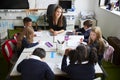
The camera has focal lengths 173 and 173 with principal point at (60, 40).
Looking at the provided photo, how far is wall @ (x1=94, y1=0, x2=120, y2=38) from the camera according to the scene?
377 cm

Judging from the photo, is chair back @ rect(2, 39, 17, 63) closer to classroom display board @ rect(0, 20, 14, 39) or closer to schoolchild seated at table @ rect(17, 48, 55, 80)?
schoolchild seated at table @ rect(17, 48, 55, 80)

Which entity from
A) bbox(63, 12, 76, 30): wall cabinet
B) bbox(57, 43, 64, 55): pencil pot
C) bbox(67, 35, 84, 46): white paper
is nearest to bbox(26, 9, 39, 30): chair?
bbox(63, 12, 76, 30): wall cabinet

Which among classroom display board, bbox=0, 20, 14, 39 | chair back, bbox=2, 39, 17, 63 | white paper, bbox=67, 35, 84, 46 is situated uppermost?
white paper, bbox=67, 35, 84, 46

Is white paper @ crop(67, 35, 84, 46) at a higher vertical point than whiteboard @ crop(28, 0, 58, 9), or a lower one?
lower

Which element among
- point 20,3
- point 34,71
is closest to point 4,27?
point 20,3

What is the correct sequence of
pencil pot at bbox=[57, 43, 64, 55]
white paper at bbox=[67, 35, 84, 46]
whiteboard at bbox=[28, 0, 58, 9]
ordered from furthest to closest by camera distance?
whiteboard at bbox=[28, 0, 58, 9], white paper at bbox=[67, 35, 84, 46], pencil pot at bbox=[57, 43, 64, 55]

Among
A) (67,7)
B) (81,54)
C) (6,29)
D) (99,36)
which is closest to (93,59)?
(81,54)

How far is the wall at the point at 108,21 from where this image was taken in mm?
3775

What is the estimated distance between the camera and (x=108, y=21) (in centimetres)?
428

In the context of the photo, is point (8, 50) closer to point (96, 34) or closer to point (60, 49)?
point (60, 49)

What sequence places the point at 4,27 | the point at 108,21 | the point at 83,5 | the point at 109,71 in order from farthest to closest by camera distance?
the point at 83,5 → the point at 4,27 → the point at 108,21 → the point at 109,71

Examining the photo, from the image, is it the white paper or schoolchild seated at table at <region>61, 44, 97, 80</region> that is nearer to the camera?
schoolchild seated at table at <region>61, 44, 97, 80</region>

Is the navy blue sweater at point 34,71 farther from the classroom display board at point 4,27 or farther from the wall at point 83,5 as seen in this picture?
the wall at point 83,5

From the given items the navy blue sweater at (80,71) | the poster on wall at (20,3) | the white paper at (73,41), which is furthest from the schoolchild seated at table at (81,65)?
the poster on wall at (20,3)
